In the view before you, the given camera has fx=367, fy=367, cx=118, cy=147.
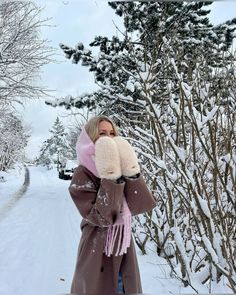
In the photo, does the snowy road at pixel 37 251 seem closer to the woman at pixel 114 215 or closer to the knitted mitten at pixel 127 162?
the woman at pixel 114 215

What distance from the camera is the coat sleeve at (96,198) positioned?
1.69 meters

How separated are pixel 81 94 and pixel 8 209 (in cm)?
348

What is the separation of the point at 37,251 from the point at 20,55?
26.0 feet

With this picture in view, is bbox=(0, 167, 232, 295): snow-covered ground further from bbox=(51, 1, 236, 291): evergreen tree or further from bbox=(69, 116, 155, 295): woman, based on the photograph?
bbox=(69, 116, 155, 295): woman

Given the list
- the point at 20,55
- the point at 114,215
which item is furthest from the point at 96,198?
the point at 20,55

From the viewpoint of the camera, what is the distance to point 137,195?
1776mm

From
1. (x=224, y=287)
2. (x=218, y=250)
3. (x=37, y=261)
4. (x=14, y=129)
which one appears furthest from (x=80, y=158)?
(x=14, y=129)

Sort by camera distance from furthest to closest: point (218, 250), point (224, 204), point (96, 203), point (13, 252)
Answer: point (13, 252)
point (224, 204)
point (218, 250)
point (96, 203)

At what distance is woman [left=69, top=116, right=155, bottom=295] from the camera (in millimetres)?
1740

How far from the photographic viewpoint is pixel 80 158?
5.99ft

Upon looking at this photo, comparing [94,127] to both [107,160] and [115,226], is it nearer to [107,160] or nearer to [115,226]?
[107,160]

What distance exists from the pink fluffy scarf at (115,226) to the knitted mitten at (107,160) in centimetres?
5

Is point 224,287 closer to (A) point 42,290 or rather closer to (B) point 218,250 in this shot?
(B) point 218,250

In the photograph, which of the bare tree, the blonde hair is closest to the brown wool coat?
the blonde hair
